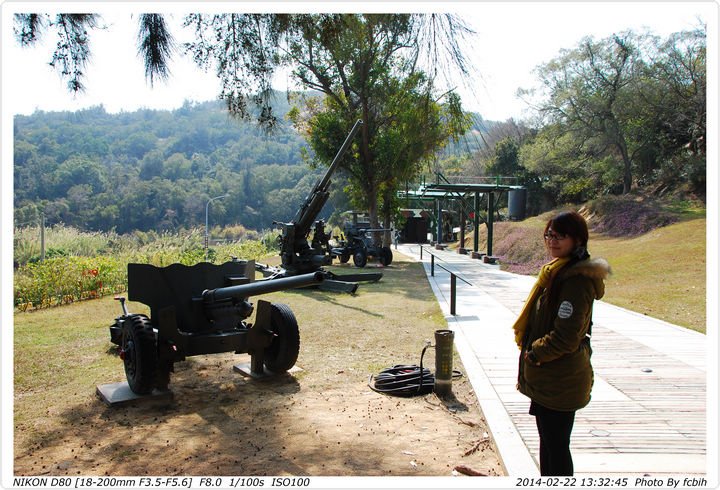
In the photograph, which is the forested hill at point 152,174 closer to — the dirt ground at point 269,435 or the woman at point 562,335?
the dirt ground at point 269,435

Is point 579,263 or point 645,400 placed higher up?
point 579,263

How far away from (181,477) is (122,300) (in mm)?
3656

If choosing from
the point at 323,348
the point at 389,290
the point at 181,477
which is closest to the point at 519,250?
the point at 389,290

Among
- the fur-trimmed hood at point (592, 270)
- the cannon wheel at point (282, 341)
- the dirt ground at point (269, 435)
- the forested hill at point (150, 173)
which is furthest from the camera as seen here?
the forested hill at point (150, 173)

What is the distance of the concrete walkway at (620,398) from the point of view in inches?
145

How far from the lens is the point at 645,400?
4.86 meters

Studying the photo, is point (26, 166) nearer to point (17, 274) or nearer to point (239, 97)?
point (17, 274)

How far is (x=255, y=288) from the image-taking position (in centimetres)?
554

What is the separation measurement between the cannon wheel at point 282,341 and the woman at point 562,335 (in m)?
3.42

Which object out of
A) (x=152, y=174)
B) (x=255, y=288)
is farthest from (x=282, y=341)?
(x=152, y=174)

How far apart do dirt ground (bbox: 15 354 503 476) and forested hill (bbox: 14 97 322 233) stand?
16.2m

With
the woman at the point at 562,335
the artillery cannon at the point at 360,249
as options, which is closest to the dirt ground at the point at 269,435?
the woman at the point at 562,335

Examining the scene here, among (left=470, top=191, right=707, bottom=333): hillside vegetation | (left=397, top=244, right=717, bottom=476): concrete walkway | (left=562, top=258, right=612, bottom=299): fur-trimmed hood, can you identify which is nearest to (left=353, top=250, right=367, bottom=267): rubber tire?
(left=470, top=191, right=707, bottom=333): hillside vegetation

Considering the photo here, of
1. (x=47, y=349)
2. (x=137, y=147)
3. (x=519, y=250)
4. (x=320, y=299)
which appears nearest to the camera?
(x=47, y=349)
